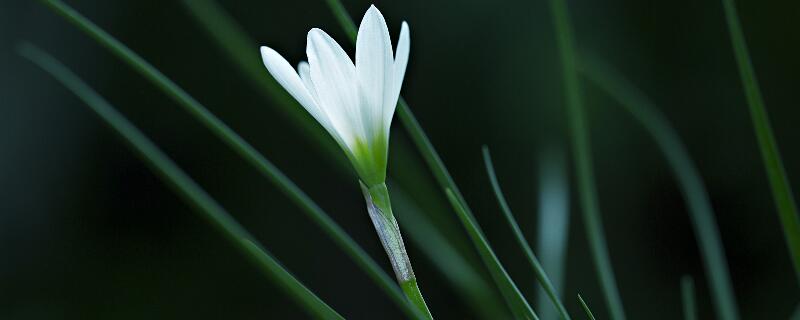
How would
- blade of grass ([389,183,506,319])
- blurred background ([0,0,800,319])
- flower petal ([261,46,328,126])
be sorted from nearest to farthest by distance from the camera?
1. flower petal ([261,46,328,126])
2. blade of grass ([389,183,506,319])
3. blurred background ([0,0,800,319])

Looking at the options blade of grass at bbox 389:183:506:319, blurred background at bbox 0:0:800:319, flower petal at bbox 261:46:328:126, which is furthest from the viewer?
blurred background at bbox 0:0:800:319

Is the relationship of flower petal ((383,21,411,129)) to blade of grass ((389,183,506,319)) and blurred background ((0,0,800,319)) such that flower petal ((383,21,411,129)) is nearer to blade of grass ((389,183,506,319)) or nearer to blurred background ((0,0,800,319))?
blade of grass ((389,183,506,319))

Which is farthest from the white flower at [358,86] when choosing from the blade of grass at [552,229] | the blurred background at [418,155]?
the blurred background at [418,155]

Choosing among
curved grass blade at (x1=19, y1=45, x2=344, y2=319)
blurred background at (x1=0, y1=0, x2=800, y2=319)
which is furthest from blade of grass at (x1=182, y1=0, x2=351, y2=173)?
blurred background at (x1=0, y1=0, x2=800, y2=319)

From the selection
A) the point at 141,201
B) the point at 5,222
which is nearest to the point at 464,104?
the point at 141,201

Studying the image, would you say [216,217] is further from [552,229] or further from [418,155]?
[418,155]

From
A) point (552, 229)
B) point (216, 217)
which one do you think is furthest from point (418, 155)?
point (216, 217)

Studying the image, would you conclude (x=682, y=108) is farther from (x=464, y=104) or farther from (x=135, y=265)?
(x=135, y=265)
